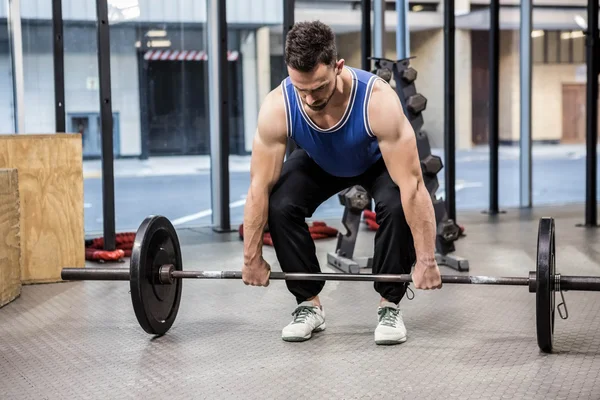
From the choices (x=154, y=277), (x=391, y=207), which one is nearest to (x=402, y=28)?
(x=391, y=207)

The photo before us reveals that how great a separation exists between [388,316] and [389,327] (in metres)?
0.05

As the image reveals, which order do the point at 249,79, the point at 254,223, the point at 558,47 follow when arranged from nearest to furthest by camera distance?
the point at 254,223 → the point at 249,79 → the point at 558,47

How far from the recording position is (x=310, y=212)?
8.00ft

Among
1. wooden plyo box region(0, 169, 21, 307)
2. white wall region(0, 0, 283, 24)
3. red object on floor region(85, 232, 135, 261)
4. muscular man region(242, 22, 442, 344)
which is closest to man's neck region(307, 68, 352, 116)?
muscular man region(242, 22, 442, 344)

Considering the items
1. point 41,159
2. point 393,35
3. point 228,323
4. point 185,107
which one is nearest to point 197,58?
point 185,107

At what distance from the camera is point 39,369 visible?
221cm

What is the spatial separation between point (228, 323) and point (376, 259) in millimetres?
602

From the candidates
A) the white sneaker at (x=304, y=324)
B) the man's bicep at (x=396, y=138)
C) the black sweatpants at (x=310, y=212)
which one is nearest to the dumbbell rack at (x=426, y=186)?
the white sneaker at (x=304, y=324)

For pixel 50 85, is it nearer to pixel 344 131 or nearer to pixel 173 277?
pixel 173 277

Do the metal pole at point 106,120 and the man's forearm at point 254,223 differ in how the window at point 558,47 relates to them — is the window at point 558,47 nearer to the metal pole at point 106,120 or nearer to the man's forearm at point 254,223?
the metal pole at point 106,120

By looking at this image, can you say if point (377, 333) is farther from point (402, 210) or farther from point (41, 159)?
point (41, 159)

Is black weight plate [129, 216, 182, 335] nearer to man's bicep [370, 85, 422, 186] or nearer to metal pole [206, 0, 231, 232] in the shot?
man's bicep [370, 85, 422, 186]

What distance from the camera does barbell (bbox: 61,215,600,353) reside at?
6.90 ft

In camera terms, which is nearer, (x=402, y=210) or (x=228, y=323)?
(x=402, y=210)
